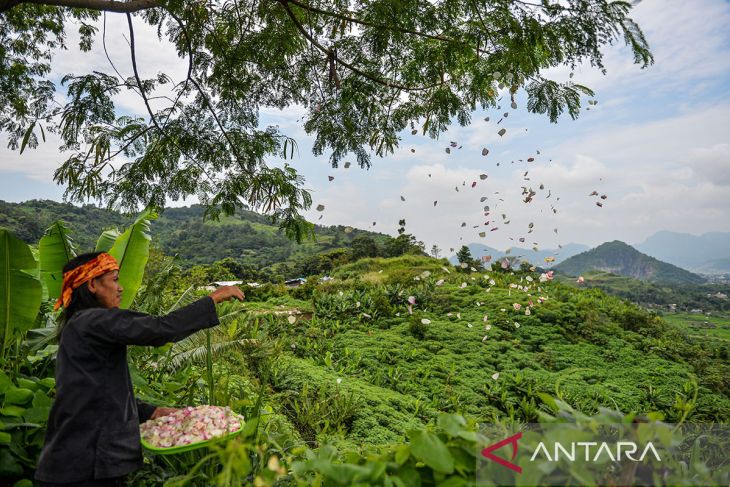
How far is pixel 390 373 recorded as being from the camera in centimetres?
684

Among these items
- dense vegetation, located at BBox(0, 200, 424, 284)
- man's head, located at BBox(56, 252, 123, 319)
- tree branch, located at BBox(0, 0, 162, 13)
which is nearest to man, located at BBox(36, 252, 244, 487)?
man's head, located at BBox(56, 252, 123, 319)

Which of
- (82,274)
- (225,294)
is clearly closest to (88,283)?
(82,274)

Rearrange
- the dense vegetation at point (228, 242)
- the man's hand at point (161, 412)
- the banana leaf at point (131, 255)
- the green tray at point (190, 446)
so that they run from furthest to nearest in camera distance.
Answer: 1. the dense vegetation at point (228, 242)
2. the banana leaf at point (131, 255)
3. the man's hand at point (161, 412)
4. the green tray at point (190, 446)

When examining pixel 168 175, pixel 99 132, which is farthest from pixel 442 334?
pixel 99 132

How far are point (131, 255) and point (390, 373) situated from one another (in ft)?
14.0

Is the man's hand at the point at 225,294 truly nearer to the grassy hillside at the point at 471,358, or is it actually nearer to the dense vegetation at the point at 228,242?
the grassy hillside at the point at 471,358

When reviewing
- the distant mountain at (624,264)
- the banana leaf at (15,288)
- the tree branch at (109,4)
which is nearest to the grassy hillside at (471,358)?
the banana leaf at (15,288)

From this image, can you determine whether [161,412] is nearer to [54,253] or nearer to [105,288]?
[105,288]

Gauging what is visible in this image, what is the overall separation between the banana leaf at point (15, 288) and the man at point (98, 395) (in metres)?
1.67

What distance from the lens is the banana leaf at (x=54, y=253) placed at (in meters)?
3.78

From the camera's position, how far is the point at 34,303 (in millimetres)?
3223

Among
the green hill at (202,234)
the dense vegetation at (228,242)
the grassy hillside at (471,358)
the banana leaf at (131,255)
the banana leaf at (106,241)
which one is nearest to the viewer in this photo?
the banana leaf at (131,255)

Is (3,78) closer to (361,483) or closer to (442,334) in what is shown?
(361,483)

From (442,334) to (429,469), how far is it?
25.3 ft
